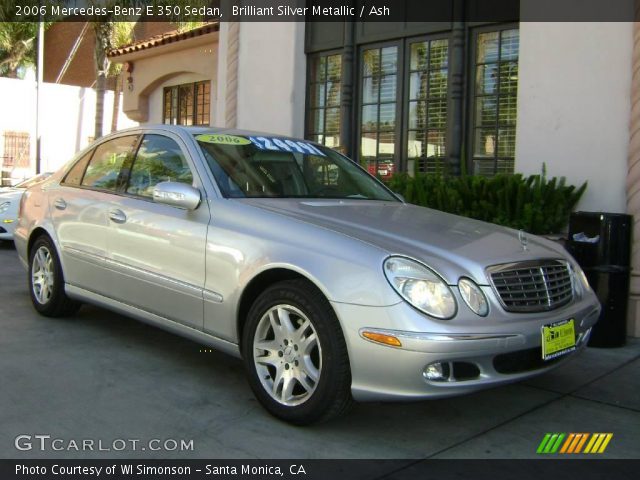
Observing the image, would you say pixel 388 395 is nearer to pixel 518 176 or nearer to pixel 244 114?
pixel 518 176

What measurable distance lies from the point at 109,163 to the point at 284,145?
140 centimetres

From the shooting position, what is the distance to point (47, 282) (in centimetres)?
556

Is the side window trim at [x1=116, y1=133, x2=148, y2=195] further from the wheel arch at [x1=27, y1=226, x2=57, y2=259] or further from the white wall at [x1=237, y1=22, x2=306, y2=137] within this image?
the white wall at [x1=237, y1=22, x2=306, y2=137]

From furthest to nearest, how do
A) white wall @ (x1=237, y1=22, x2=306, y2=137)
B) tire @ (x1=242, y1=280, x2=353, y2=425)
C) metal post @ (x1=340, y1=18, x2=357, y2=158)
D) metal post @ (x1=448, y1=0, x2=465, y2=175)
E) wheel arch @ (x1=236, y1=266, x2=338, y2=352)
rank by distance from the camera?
white wall @ (x1=237, y1=22, x2=306, y2=137) → metal post @ (x1=340, y1=18, x2=357, y2=158) → metal post @ (x1=448, y1=0, x2=465, y2=175) → wheel arch @ (x1=236, y1=266, x2=338, y2=352) → tire @ (x1=242, y1=280, x2=353, y2=425)

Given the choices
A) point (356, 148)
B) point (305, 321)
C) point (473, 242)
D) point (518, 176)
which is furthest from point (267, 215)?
point (356, 148)

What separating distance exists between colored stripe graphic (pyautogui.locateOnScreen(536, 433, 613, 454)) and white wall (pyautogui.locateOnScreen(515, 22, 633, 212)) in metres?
3.15

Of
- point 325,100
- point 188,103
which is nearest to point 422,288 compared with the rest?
point 325,100

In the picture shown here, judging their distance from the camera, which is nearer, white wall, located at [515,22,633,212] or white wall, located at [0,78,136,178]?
white wall, located at [515,22,633,212]

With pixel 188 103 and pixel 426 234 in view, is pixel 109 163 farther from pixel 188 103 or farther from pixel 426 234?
pixel 188 103

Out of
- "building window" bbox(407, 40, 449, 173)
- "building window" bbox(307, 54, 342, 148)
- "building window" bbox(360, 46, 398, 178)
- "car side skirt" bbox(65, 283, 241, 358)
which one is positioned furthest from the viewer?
"building window" bbox(307, 54, 342, 148)

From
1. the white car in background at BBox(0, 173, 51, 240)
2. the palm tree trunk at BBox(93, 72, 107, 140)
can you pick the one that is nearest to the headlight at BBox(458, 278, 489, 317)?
the white car in background at BBox(0, 173, 51, 240)

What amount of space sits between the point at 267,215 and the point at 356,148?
5.50 meters

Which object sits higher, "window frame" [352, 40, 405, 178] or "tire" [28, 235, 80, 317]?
"window frame" [352, 40, 405, 178]

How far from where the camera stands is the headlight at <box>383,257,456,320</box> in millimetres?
3123
